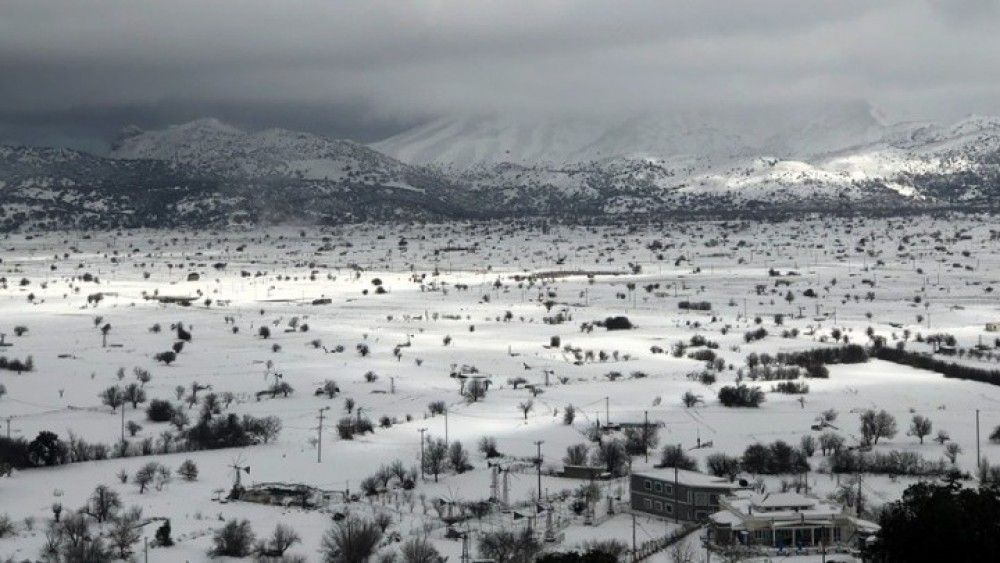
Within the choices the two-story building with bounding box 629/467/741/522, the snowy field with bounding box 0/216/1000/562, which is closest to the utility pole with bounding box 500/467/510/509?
the snowy field with bounding box 0/216/1000/562

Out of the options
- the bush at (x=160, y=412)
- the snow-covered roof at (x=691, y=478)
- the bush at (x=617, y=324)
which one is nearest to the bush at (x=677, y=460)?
the snow-covered roof at (x=691, y=478)

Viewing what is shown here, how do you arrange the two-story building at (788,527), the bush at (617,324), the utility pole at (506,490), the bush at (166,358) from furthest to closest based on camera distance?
Answer: the bush at (617,324), the bush at (166,358), the utility pole at (506,490), the two-story building at (788,527)

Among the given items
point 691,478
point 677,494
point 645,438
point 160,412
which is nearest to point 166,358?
point 160,412

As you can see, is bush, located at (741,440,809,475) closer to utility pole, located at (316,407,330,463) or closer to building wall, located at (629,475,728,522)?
building wall, located at (629,475,728,522)

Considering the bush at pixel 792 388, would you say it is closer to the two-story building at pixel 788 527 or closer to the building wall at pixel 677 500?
the building wall at pixel 677 500

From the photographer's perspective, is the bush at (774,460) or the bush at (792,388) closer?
the bush at (774,460)

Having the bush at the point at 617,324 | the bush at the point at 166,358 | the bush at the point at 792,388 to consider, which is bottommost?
the bush at the point at 792,388

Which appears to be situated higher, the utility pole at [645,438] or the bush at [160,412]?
the bush at [160,412]
